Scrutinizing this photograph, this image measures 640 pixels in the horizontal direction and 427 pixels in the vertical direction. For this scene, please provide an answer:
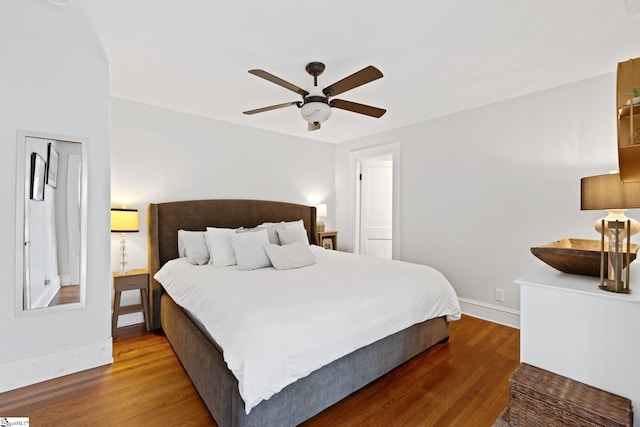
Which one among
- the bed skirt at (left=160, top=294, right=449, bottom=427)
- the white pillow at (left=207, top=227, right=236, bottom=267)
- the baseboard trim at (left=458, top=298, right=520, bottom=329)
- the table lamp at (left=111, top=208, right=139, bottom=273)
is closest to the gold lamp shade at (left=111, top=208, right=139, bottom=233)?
the table lamp at (left=111, top=208, right=139, bottom=273)

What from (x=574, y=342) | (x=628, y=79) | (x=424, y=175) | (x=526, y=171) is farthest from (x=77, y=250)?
(x=526, y=171)

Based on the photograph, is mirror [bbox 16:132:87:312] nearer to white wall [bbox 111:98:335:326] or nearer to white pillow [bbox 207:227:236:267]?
white wall [bbox 111:98:335:326]

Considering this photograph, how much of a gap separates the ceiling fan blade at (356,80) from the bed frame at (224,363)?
1.86 metres

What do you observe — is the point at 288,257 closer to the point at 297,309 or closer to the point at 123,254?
the point at 297,309

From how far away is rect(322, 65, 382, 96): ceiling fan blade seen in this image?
1.90m

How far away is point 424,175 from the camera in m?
3.91

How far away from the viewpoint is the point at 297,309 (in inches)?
67.2

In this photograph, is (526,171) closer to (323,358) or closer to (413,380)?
(413,380)

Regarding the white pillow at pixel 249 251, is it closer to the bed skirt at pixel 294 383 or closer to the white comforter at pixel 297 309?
the white comforter at pixel 297 309

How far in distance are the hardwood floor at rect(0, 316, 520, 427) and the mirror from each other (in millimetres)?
628

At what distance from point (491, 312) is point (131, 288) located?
389cm

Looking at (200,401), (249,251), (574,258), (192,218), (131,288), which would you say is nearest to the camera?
(574,258)

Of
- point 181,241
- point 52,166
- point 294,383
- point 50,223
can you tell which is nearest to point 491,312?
point 294,383

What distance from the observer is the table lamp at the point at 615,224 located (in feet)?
3.85
